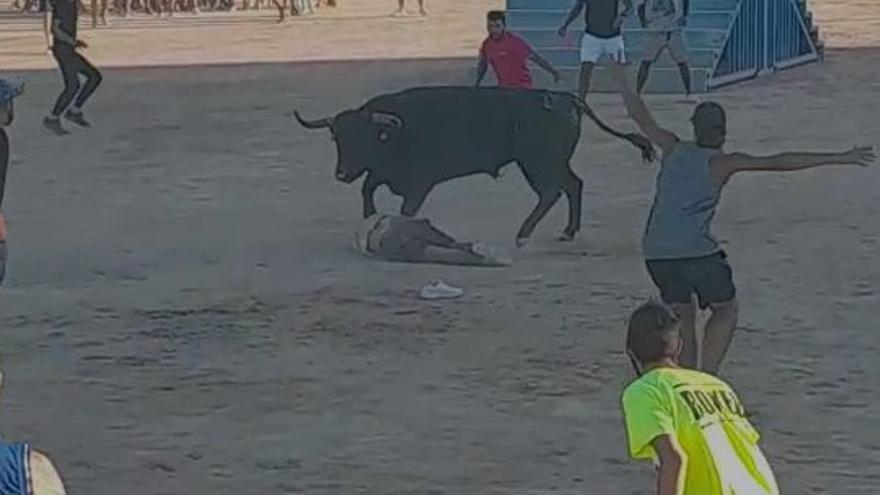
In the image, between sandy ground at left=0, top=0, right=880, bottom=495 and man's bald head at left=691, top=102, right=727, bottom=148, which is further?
sandy ground at left=0, top=0, right=880, bottom=495

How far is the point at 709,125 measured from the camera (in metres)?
8.54

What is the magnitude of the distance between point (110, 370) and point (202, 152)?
884cm

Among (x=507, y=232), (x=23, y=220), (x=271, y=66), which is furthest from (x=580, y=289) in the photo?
(x=271, y=66)

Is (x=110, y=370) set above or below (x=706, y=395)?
below

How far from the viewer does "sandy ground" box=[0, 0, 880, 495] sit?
877 centimetres

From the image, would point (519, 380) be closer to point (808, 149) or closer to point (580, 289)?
point (580, 289)

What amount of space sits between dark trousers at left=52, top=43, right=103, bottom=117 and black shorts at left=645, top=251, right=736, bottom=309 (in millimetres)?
12701

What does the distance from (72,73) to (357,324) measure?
9.68m

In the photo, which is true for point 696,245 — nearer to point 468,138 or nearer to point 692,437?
point 692,437

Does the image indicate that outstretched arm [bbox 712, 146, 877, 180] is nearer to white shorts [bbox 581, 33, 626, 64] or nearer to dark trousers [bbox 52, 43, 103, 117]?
white shorts [bbox 581, 33, 626, 64]

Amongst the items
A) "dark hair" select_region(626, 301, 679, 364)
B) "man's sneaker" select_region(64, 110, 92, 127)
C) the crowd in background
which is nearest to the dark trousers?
"man's sneaker" select_region(64, 110, 92, 127)

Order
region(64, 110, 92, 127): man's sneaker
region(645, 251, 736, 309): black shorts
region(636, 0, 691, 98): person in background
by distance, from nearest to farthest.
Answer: region(645, 251, 736, 309): black shorts, region(64, 110, 92, 127): man's sneaker, region(636, 0, 691, 98): person in background

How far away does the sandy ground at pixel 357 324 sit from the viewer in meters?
8.77

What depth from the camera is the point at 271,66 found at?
2798cm
